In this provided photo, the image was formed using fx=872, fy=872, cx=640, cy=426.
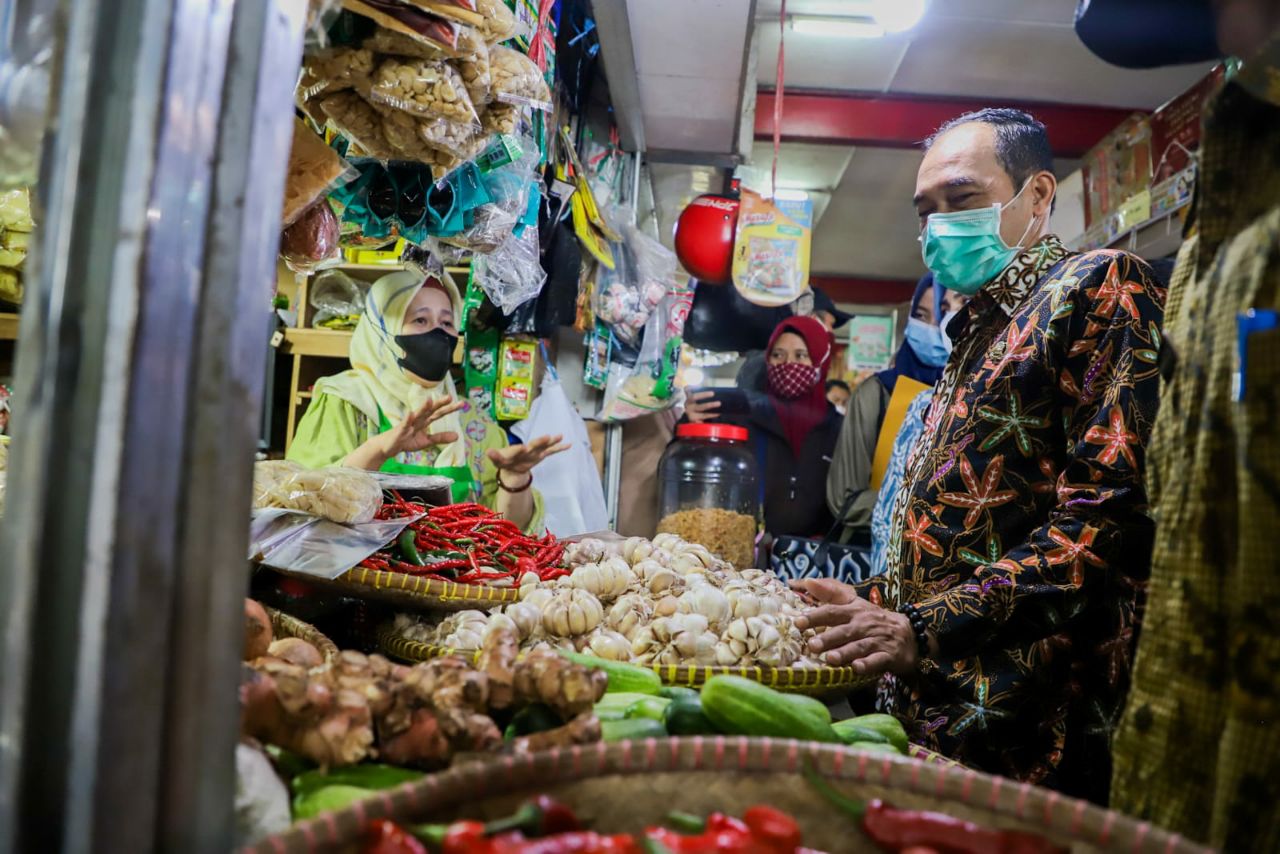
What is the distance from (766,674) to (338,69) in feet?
4.48

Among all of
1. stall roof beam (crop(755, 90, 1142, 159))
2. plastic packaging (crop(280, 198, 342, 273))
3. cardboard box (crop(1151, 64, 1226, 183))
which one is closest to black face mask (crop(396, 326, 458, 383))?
plastic packaging (crop(280, 198, 342, 273))

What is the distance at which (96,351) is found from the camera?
1.94ft

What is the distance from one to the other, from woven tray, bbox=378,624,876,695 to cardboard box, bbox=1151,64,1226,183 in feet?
15.2

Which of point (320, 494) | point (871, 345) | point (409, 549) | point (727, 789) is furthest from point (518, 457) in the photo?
point (871, 345)

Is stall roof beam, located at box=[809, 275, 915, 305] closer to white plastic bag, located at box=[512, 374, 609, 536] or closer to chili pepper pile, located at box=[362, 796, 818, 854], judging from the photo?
white plastic bag, located at box=[512, 374, 609, 536]

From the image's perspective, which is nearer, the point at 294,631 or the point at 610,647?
the point at 610,647

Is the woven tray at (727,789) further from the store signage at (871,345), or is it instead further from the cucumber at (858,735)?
the store signage at (871,345)

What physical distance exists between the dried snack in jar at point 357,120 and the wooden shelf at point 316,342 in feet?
12.6

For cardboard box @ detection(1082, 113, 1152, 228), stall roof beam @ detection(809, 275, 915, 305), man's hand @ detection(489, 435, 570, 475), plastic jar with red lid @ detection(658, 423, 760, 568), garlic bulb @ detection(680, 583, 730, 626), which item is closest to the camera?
garlic bulb @ detection(680, 583, 730, 626)

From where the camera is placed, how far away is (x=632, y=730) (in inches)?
41.0

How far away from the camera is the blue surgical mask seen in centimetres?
227

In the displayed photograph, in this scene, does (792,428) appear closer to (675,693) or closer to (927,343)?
(927,343)

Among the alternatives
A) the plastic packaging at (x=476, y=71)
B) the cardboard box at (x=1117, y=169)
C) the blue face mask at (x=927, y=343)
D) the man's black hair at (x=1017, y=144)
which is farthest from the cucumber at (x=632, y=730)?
the cardboard box at (x=1117, y=169)

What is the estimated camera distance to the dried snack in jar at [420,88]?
65.1 inches
